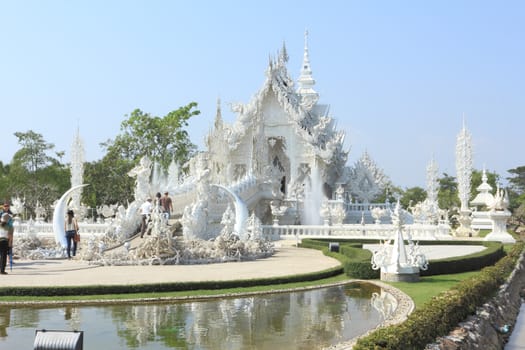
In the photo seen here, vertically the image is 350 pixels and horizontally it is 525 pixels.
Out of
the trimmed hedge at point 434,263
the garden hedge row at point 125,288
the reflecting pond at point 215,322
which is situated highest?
the trimmed hedge at point 434,263

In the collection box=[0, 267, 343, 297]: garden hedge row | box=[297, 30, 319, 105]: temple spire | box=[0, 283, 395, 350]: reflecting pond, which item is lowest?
box=[0, 283, 395, 350]: reflecting pond

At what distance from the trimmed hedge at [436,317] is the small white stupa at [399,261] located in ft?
4.34

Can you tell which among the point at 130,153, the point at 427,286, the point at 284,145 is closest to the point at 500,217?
the point at 427,286

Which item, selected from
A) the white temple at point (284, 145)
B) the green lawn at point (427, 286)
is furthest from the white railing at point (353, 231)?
the green lawn at point (427, 286)

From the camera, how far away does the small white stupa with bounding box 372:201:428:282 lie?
12438 mm

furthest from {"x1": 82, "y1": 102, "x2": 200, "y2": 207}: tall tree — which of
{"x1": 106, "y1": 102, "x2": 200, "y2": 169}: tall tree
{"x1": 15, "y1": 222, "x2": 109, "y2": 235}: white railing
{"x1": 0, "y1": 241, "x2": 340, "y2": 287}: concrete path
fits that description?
{"x1": 0, "y1": 241, "x2": 340, "y2": 287}: concrete path

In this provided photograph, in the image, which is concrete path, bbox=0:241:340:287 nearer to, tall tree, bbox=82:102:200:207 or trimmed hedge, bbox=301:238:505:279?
trimmed hedge, bbox=301:238:505:279

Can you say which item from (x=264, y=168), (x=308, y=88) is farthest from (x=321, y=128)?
(x=308, y=88)

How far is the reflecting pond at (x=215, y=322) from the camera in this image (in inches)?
293

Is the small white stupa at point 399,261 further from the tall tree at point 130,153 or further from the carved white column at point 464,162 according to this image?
the tall tree at point 130,153

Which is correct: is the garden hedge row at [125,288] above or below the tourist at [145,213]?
below

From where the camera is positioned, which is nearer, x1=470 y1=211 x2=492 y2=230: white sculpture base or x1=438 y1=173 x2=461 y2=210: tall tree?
x1=470 y1=211 x2=492 y2=230: white sculpture base

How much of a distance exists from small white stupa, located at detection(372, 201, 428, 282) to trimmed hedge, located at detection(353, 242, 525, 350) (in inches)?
52.0

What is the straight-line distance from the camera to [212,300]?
1060 cm
